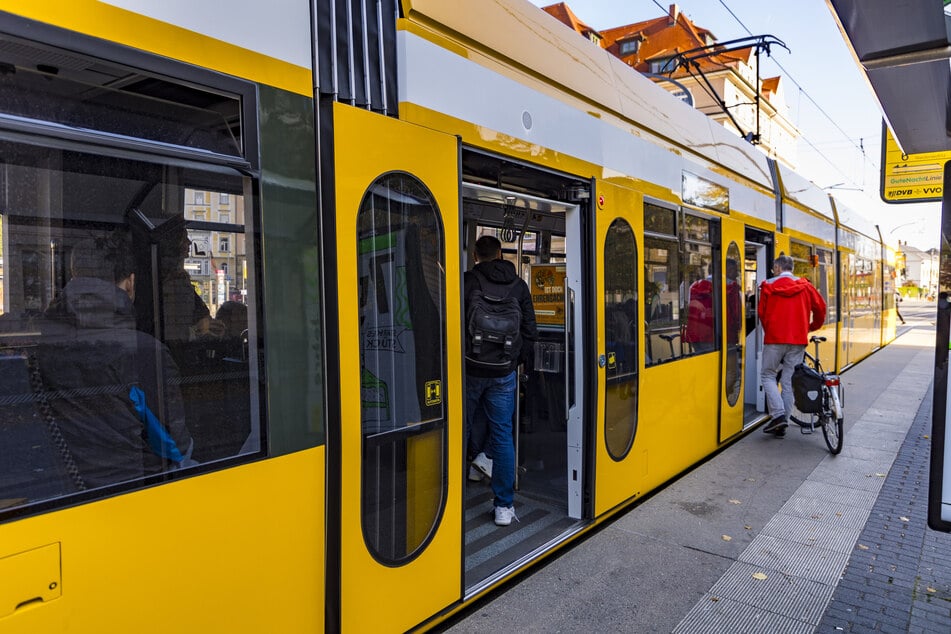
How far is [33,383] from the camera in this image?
5.67 ft

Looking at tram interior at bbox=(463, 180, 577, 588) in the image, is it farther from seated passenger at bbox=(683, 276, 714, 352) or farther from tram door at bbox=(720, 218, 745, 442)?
tram door at bbox=(720, 218, 745, 442)

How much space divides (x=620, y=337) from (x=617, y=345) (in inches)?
2.7

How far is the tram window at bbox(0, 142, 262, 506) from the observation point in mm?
1707

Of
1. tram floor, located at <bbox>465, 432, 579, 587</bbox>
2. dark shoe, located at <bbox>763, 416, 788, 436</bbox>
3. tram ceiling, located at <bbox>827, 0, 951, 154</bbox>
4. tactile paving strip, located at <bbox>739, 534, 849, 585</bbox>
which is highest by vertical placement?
tram ceiling, located at <bbox>827, 0, 951, 154</bbox>

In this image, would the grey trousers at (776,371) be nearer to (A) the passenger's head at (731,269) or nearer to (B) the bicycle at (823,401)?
(B) the bicycle at (823,401)

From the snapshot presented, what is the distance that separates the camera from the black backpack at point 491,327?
13.1ft

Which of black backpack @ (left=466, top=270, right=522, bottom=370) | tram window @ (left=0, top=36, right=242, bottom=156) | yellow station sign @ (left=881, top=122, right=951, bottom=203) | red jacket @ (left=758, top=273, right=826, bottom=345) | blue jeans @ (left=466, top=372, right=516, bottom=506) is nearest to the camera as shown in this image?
tram window @ (left=0, top=36, right=242, bottom=156)

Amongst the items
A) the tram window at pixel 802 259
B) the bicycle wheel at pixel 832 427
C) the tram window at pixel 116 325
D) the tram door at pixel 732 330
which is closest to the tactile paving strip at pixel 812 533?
the tram door at pixel 732 330

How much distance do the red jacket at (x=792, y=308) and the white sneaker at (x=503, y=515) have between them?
3.89 meters

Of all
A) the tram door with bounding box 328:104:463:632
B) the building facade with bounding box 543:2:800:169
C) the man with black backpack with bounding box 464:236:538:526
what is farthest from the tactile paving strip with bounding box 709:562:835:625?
the building facade with bounding box 543:2:800:169

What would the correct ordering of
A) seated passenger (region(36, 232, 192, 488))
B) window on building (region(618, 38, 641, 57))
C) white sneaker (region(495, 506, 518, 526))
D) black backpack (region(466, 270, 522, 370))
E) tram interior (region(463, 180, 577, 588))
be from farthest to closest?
window on building (region(618, 38, 641, 57)) < tram interior (region(463, 180, 577, 588)) < white sneaker (region(495, 506, 518, 526)) < black backpack (region(466, 270, 522, 370)) < seated passenger (region(36, 232, 192, 488))

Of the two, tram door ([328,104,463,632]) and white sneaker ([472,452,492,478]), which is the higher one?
tram door ([328,104,463,632])

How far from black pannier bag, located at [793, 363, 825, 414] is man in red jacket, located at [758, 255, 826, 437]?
202 mm

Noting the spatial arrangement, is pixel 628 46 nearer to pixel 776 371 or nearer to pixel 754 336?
pixel 754 336
